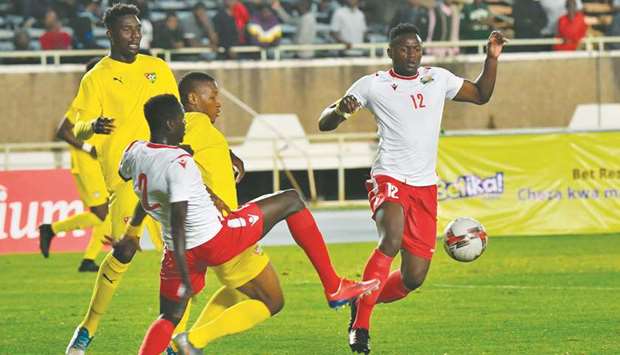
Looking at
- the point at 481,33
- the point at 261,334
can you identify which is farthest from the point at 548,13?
the point at 261,334

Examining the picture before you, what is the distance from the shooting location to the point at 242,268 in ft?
29.9

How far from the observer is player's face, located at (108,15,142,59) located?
10.6 metres

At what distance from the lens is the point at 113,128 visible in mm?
10000

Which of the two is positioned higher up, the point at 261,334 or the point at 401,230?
the point at 401,230

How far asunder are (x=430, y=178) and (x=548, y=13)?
2028 centimetres

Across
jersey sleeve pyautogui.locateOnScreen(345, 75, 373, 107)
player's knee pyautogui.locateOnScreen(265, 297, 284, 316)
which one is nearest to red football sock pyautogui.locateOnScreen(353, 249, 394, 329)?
jersey sleeve pyautogui.locateOnScreen(345, 75, 373, 107)

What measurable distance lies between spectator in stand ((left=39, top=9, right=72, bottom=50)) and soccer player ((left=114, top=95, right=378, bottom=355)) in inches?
818

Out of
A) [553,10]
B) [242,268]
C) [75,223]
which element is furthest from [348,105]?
[553,10]

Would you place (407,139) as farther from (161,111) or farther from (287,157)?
(287,157)

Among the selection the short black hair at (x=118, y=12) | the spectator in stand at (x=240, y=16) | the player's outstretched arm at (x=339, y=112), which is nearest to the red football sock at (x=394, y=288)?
the player's outstretched arm at (x=339, y=112)

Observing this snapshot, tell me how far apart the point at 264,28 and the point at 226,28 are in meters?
1.02

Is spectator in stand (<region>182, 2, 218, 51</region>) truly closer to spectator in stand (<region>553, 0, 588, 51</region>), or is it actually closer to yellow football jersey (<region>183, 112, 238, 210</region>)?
spectator in stand (<region>553, 0, 588, 51</region>)

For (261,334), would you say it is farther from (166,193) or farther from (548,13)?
(548,13)

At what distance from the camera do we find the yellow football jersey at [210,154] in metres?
9.49
